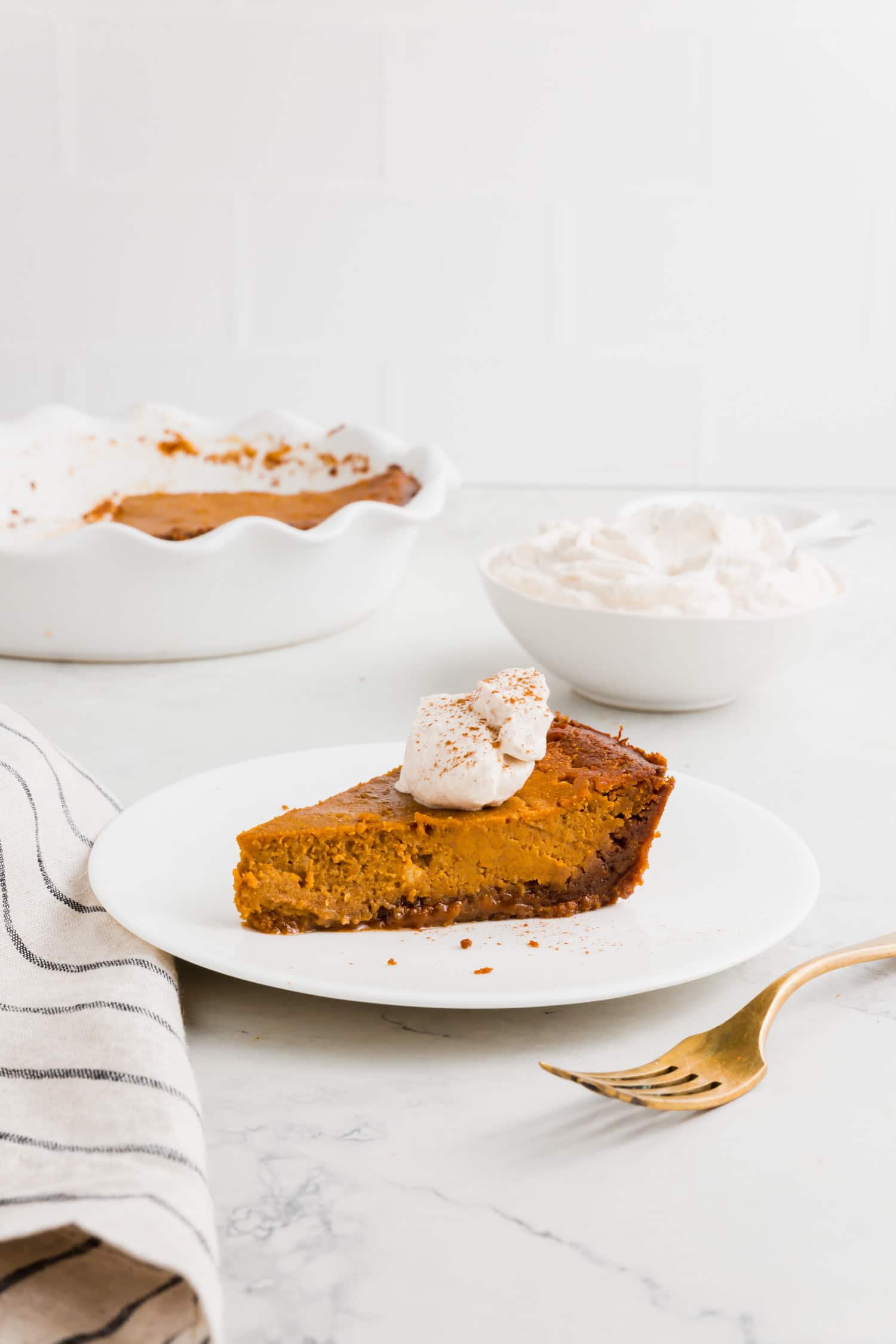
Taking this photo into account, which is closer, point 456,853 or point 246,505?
point 456,853

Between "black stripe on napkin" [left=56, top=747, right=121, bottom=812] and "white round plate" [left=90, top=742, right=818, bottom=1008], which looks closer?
"white round plate" [left=90, top=742, right=818, bottom=1008]

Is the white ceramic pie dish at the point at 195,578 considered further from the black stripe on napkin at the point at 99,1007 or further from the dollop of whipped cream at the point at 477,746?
the black stripe on napkin at the point at 99,1007

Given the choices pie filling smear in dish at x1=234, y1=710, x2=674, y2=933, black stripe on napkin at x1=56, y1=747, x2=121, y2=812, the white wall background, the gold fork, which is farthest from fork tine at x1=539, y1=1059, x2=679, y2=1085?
the white wall background

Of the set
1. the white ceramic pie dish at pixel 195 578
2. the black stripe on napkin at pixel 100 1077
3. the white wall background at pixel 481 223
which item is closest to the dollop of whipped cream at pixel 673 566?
the white ceramic pie dish at pixel 195 578

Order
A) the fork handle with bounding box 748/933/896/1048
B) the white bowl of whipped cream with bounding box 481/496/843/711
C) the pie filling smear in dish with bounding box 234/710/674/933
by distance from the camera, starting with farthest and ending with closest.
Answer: the white bowl of whipped cream with bounding box 481/496/843/711
the pie filling smear in dish with bounding box 234/710/674/933
the fork handle with bounding box 748/933/896/1048

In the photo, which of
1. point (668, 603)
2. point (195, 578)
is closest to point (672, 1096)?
point (668, 603)

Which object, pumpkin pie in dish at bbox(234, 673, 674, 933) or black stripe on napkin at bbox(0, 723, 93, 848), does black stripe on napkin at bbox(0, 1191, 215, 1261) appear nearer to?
pumpkin pie in dish at bbox(234, 673, 674, 933)

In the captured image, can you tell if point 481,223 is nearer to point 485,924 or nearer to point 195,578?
point 195,578
